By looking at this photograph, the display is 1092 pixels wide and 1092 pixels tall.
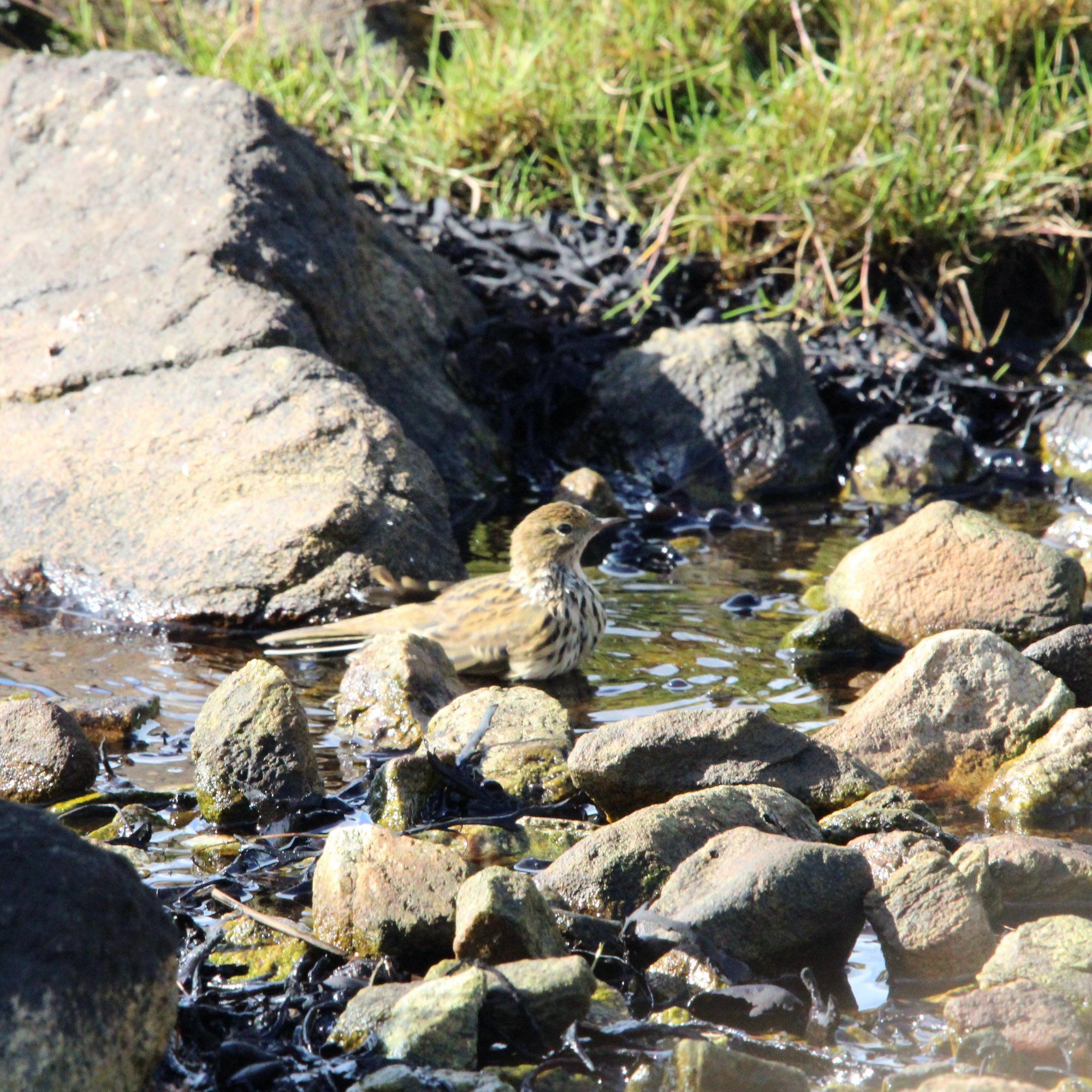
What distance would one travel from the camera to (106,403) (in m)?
6.71

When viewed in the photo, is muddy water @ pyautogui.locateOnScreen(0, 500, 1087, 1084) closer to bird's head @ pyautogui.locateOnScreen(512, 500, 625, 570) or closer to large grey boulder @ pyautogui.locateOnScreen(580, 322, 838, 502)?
bird's head @ pyautogui.locateOnScreen(512, 500, 625, 570)

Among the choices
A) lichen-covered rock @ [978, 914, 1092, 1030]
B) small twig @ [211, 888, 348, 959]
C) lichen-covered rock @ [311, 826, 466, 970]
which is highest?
lichen-covered rock @ [311, 826, 466, 970]

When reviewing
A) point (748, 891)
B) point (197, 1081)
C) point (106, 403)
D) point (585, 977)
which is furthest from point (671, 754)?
point (106, 403)

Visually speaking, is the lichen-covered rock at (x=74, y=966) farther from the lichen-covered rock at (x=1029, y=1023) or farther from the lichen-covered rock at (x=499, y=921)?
the lichen-covered rock at (x=1029, y=1023)

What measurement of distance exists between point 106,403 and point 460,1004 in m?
4.65

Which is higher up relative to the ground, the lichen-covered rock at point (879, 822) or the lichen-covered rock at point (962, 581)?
the lichen-covered rock at point (879, 822)

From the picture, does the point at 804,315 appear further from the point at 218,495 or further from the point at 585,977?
the point at 585,977

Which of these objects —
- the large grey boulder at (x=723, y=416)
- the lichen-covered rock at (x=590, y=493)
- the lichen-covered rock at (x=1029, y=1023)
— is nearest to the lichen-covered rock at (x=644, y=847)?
the lichen-covered rock at (x=1029, y=1023)

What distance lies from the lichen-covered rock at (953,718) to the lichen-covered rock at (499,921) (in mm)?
1591

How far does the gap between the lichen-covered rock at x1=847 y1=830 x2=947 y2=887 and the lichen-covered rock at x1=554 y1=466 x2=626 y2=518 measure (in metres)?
4.31

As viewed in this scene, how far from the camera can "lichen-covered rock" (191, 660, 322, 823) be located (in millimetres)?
4121

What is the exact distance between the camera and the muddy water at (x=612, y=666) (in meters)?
4.49

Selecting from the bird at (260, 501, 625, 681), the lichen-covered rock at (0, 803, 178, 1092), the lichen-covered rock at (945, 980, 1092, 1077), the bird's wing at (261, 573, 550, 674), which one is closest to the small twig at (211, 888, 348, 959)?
the lichen-covered rock at (0, 803, 178, 1092)

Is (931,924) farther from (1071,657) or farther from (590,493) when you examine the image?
(590,493)
